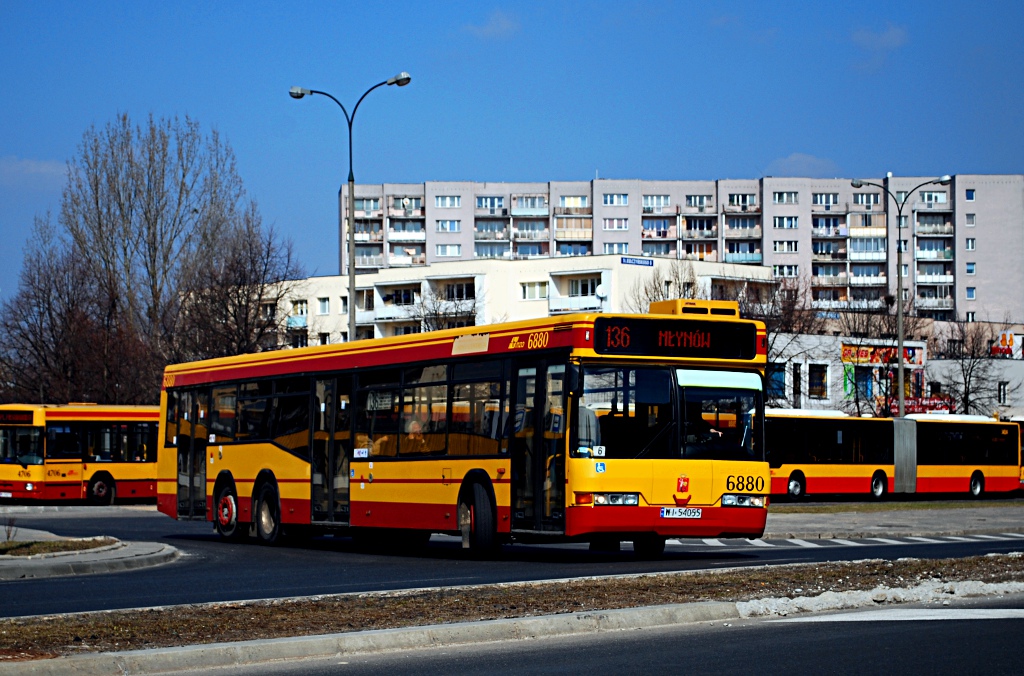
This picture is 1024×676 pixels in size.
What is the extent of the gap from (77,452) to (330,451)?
19.9 metres

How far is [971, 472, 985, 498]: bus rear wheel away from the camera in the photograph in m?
52.4

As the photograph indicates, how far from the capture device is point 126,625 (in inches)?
404

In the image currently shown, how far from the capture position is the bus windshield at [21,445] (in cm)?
3797

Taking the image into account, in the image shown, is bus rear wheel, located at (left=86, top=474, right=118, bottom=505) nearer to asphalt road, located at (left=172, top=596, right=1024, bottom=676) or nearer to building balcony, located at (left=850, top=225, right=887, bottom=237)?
asphalt road, located at (left=172, top=596, right=1024, bottom=676)

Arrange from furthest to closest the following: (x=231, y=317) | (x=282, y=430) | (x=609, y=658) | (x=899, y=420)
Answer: (x=231, y=317) < (x=899, y=420) < (x=282, y=430) < (x=609, y=658)

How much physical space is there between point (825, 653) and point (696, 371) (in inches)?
328

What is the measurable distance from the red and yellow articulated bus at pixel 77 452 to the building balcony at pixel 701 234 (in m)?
111

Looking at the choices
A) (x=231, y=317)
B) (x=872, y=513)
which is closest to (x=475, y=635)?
(x=872, y=513)

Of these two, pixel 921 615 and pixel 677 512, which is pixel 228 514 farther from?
pixel 921 615

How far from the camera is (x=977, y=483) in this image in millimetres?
52531

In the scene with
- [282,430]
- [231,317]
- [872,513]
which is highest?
[231,317]

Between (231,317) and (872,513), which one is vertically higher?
(231,317)

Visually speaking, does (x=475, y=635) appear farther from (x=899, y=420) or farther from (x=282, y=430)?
(x=899, y=420)

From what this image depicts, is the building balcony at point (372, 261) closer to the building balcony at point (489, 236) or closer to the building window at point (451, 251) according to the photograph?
the building window at point (451, 251)
